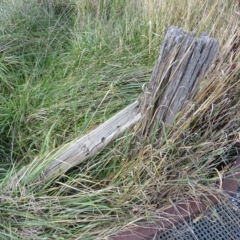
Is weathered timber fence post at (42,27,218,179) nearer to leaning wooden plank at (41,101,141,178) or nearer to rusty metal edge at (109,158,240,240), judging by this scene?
leaning wooden plank at (41,101,141,178)

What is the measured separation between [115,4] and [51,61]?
2.91 feet

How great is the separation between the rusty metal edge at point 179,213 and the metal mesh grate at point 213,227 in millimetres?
27

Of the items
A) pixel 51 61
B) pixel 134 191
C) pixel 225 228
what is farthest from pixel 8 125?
pixel 225 228

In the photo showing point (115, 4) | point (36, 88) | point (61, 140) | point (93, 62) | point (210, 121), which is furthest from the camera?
point (115, 4)

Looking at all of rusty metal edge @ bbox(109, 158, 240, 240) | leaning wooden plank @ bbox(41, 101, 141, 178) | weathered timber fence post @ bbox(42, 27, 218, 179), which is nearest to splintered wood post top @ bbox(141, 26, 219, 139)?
weathered timber fence post @ bbox(42, 27, 218, 179)

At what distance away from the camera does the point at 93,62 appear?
2768mm

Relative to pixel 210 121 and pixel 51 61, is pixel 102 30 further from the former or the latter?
pixel 210 121

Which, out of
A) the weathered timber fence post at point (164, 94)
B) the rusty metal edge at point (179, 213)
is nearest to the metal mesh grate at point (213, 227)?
the rusty metal edge at point (179, 213)

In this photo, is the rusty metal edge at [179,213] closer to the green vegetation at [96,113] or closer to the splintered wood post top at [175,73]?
the green vegetation at [96,113]

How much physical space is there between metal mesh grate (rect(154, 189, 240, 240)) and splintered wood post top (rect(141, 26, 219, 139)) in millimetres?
460

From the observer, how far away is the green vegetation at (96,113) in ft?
5.82

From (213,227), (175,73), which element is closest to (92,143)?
(175,73)

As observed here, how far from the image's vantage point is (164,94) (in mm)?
1747

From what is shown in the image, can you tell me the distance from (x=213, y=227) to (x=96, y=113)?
94cm
